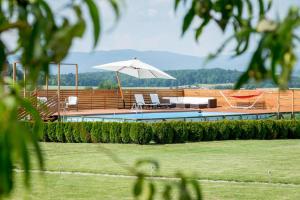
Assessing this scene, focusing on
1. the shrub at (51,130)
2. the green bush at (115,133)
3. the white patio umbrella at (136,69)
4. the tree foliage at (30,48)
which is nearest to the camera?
the tree foliage at (30,48)

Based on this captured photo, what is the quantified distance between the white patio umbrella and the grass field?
12.3 m

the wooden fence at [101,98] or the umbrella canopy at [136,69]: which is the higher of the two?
the umbrella canopy at [136,69]

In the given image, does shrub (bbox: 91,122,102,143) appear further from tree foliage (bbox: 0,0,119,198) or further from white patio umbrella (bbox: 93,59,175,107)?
tree foliage (bbox: 0,0,119,198)

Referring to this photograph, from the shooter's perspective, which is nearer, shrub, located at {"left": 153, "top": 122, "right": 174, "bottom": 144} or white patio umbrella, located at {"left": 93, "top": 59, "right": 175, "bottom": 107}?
shrub, located at {"left": 153, "top": 122, "right": 174, "bottom": 144}

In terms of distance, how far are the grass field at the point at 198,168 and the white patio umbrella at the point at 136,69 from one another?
40.4 feet

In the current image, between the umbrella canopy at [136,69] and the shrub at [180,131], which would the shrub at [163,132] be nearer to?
the shrub at [180,131]

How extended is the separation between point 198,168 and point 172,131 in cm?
499

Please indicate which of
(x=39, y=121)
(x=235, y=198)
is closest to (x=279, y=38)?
(x=39, y=121)

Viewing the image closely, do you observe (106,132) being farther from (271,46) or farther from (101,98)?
(271,46)

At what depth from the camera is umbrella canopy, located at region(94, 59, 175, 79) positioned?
2772cm

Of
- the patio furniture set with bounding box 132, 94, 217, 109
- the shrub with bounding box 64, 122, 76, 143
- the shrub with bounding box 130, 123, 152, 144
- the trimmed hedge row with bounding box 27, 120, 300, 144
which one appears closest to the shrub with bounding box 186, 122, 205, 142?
the trimmed hedge row with bounding box 27, 120, 300, 144

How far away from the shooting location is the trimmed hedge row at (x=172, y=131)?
15281 mm

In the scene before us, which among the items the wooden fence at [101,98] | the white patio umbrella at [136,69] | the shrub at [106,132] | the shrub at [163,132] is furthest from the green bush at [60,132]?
the white patio umbrella at [136,69]

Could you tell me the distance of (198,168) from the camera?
1057 cm
